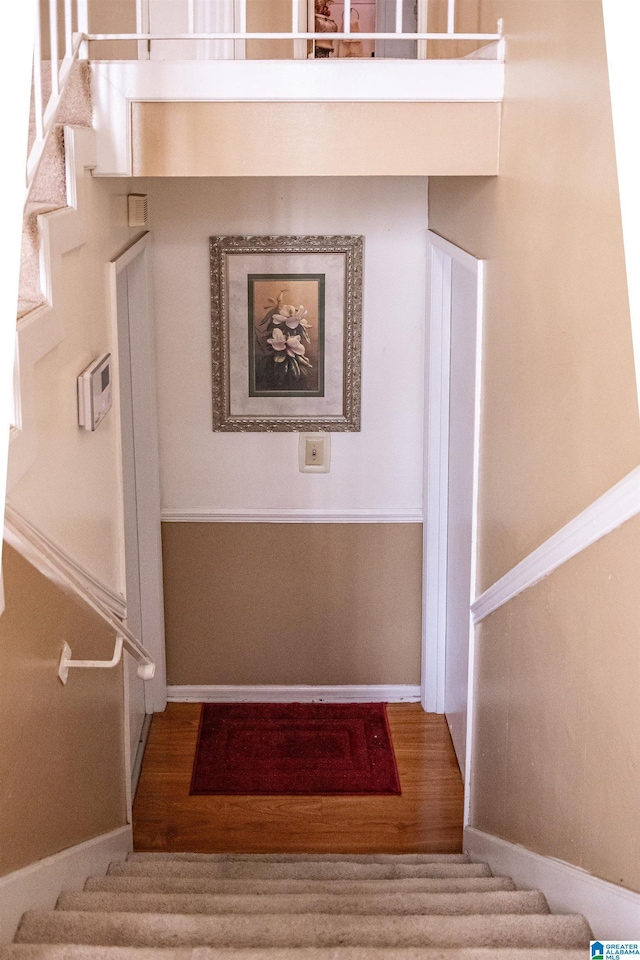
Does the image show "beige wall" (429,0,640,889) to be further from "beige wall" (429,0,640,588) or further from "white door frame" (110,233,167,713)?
"white door frame" (110,233,167,713)

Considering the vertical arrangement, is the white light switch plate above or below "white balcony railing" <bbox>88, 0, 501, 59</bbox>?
below

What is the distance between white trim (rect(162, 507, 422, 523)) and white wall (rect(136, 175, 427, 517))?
0.02m

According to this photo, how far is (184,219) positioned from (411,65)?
1628mm

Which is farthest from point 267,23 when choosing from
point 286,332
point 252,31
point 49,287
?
point 49,287

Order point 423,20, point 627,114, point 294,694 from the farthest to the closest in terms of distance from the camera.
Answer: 1. point 294,694
2. point 423,20
3. point 627,114

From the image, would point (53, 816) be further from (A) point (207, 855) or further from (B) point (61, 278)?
(B) point (61, 278)

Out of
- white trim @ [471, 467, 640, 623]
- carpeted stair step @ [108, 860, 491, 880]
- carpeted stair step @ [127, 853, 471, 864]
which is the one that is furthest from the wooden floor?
white trim @ [471, 467, 640, 623]

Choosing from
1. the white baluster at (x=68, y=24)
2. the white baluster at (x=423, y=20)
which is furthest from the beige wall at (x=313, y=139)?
the white baluster at (x=423, y=20)

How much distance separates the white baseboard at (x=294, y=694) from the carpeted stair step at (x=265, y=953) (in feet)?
9.32

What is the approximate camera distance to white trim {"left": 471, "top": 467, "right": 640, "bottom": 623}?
174cm

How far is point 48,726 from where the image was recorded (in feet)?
7.63

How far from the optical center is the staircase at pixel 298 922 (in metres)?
1.86

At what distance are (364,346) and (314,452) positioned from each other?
537mm

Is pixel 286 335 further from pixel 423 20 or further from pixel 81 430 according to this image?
pixel 81 430
